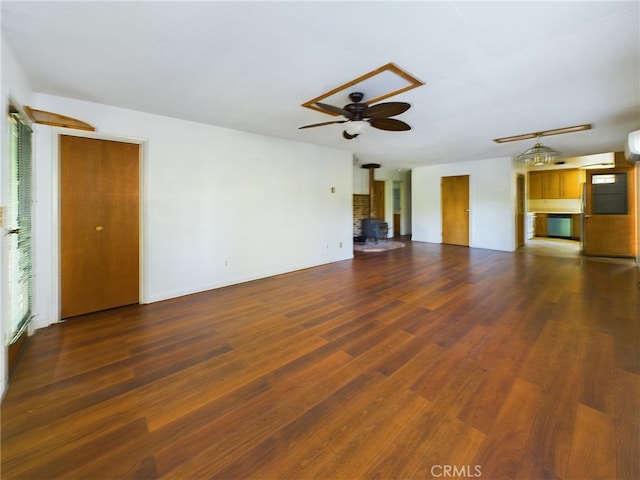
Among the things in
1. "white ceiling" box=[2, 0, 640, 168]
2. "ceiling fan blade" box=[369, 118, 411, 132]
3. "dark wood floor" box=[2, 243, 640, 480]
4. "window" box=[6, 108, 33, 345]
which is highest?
"white ceiling" box=[2, 0, 640, 168]

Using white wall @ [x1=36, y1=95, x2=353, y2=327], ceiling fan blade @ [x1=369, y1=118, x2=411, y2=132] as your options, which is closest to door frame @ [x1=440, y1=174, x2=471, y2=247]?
white wall @ [x1=36, y1=95, x2=353, y2=327]

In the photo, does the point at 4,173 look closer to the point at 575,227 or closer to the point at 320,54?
the point at 320,54

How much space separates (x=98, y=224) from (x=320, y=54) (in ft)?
10.2

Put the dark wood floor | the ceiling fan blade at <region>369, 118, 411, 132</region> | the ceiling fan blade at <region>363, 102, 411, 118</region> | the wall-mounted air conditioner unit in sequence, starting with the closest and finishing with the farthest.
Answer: the dark wood floor < the ceiling fan blade at <region>363, 102, 411, 118</region> < the ceiling fan blade at <region>369, 118, 411, 132</region> < the wall-mounted air conditioner unit

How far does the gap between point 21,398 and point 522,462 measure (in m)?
2.93

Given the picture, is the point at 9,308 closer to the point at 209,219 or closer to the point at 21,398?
the point at 21,398

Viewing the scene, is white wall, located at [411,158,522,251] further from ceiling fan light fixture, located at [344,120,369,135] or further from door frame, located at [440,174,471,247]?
ceiling fan light fixture, located at [344,120,369,135]

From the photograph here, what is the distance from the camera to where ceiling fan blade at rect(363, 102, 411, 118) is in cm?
265

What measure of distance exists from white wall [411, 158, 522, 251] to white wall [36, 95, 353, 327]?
13.4 feet

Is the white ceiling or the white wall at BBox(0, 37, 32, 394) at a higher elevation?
the white ceiling

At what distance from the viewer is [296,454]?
53.3 inches

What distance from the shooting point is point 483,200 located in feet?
23.9

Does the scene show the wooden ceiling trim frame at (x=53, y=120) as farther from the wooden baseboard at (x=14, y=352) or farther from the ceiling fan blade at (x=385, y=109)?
the ceiling fan blade at (x=385, y=109)

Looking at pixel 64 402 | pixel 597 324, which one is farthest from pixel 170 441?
pixel 597 324
